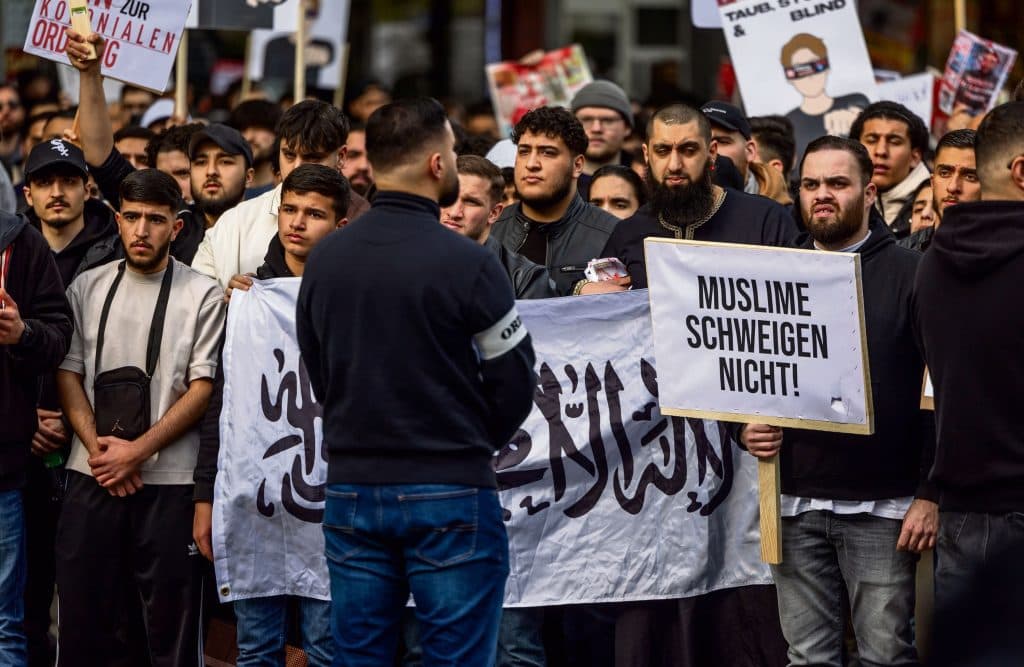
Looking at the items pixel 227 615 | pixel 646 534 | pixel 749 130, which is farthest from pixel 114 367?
pixel 749 130

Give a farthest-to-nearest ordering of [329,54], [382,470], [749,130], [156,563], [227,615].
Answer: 1. [329,54]
2. [749,130]
3. [227,615]
4. [156,563]
5. [382,470]

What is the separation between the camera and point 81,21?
6.85m

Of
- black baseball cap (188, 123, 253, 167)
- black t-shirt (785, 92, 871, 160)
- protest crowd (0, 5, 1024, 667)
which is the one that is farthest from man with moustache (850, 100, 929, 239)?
black baseball cap (188, 123, 253, 167)

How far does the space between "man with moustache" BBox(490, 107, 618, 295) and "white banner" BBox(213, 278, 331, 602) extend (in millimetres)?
1266

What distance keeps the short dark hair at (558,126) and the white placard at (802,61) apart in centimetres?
225

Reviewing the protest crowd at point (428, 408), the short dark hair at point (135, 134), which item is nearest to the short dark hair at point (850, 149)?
the protest crowd at point (428, 408)

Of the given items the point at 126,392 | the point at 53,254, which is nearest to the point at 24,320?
the point at 126,392

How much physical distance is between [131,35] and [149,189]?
6.49 feet

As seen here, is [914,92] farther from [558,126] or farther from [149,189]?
[149,189]

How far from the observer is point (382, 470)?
14.4ft

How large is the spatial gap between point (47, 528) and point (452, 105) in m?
7.72

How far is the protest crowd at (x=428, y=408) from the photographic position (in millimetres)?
4406

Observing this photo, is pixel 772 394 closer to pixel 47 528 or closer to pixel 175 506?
pixel 175 506

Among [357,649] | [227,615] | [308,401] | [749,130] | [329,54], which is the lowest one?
[227,615]
